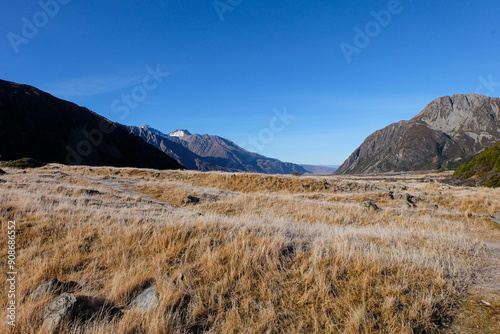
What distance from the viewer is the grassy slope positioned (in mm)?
33656

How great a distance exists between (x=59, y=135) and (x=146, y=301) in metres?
146

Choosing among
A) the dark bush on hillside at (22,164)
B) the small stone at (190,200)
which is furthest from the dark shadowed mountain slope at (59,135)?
the small stone at (190,200)

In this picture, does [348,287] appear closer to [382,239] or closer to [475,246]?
[382,239]

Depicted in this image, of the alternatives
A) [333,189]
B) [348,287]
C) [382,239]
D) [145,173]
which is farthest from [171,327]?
[145,173]

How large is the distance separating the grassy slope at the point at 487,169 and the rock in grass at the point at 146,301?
44767 mm

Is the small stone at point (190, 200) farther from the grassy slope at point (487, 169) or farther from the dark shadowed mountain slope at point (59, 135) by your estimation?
the dark shadowed mountain slope at point (59, 135)

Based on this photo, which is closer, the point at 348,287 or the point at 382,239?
the point at 348,287

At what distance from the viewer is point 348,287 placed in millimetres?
4090

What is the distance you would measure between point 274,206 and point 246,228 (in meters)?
11.2

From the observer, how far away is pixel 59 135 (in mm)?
114125

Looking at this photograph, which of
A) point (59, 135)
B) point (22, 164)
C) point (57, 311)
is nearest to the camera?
point (57, 311)

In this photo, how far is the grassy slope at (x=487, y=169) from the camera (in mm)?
33656

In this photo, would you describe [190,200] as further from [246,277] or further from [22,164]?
[22,164]

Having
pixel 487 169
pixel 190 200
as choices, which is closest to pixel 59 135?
pixel 190 200
